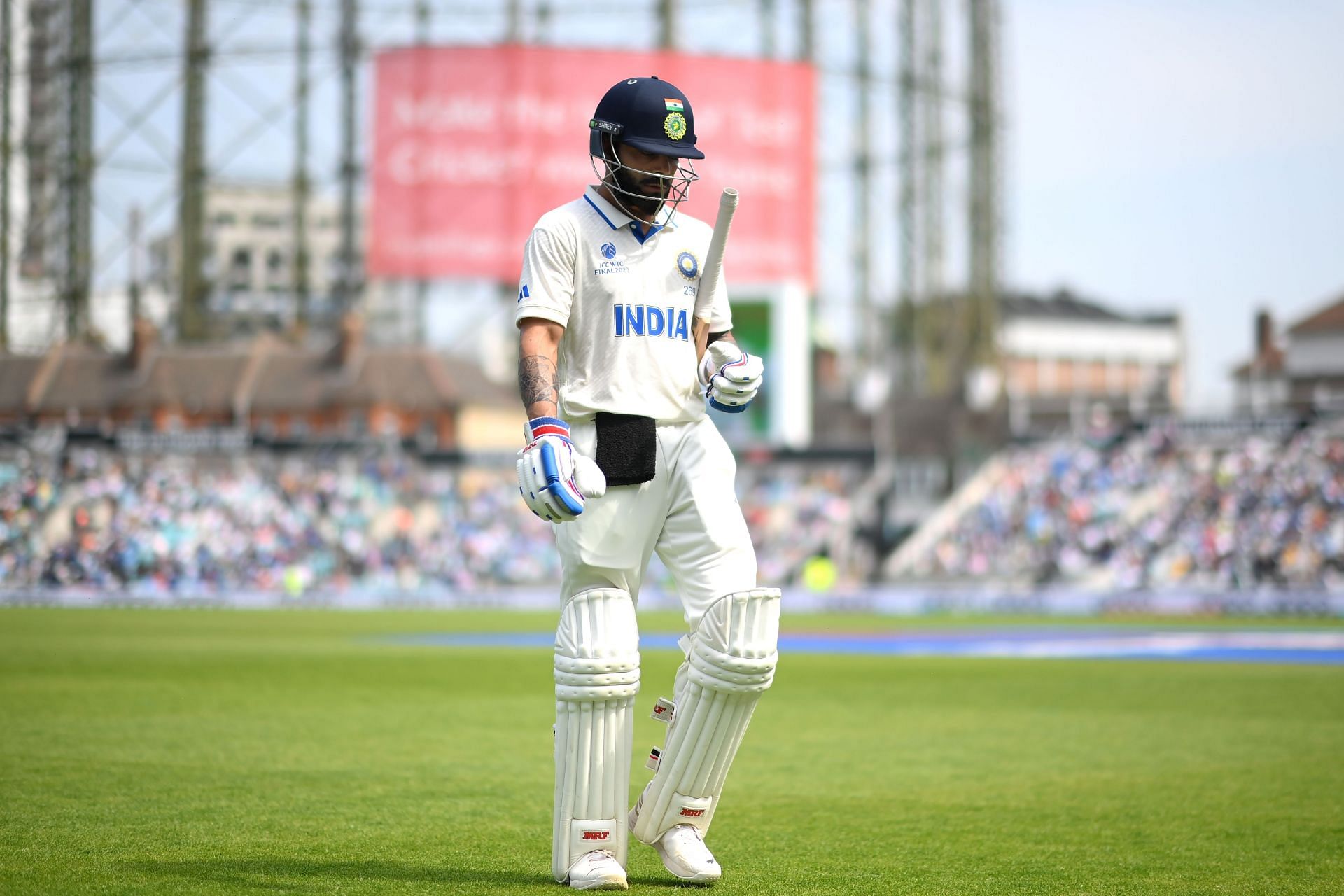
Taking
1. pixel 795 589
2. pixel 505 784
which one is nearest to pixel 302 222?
pixel 795 589

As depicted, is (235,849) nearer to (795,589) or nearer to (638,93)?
(638,93)

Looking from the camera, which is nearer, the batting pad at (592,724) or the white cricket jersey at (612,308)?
the batting pad at (592,724)

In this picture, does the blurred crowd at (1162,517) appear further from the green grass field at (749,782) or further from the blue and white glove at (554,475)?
the blue and white glove at (554,475)

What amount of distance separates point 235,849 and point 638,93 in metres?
3.06

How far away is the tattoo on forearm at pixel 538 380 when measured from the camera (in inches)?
206

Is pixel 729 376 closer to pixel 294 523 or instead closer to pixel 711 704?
pixel 711 704

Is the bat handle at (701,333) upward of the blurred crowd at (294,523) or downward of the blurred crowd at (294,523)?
upward

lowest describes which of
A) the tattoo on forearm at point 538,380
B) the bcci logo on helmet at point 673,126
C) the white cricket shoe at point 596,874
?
the white cricket shoe at point 596,874

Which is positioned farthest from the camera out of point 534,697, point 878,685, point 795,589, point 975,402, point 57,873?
point 975,402

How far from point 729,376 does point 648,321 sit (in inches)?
13.6

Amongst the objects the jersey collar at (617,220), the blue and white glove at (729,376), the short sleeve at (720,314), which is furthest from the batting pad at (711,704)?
the jersey collar at (617,220)

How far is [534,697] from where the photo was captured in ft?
42.0

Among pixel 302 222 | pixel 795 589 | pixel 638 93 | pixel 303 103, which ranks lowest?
pixel 795 589

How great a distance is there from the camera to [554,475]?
4918mm
